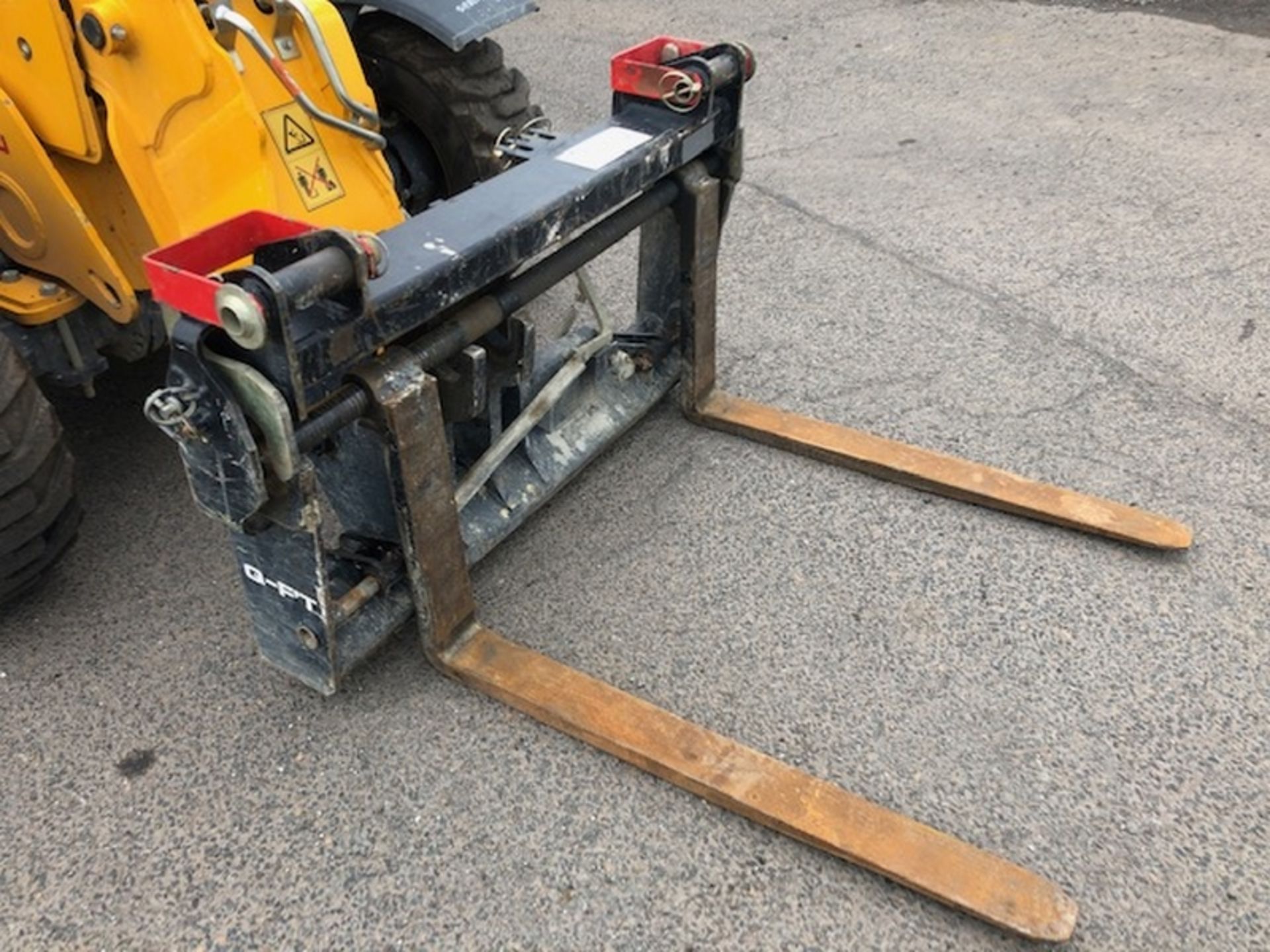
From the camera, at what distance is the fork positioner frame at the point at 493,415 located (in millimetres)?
1824

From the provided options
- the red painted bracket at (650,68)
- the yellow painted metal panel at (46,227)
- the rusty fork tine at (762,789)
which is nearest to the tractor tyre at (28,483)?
the yellow painted metal panel at (46,227)

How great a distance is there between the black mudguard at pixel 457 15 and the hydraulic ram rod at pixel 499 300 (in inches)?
23.8

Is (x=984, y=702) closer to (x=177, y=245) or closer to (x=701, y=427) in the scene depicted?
(x=701, y=427)

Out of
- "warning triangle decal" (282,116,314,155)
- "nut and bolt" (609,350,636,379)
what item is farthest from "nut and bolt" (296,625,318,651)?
"nut and bolt" (609,350,636,379)

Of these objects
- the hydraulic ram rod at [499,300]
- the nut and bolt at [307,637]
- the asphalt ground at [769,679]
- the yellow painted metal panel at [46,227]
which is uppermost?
the yellow painted metal panel at [46,227]

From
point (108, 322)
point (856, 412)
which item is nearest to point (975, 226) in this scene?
point (856, 412)

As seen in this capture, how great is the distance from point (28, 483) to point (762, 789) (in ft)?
5.54

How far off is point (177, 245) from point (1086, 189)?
418cm

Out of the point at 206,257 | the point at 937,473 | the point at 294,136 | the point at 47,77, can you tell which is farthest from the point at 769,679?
the point at 47,77

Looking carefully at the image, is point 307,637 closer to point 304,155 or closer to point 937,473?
point 304,155

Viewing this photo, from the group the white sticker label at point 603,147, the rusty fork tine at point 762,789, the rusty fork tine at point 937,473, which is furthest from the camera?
the rusty fork tine at point 937,473

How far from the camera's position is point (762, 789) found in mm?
2100

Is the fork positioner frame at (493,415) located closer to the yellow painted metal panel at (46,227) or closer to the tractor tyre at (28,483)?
the tractor tyre at (28,483)

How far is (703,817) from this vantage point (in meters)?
2.12
